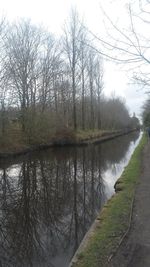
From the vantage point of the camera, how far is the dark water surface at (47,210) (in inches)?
271

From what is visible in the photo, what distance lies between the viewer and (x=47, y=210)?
1003 centimetres

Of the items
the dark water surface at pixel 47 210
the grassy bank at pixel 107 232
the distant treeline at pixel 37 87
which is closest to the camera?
the grassy bank at pixel 107 232

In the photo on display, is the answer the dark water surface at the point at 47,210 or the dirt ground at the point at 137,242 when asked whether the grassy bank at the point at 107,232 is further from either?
the dark water surface at the point at 47,210

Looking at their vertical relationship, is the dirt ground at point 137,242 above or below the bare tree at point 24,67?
below

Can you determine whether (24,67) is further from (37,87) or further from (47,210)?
(47,210)

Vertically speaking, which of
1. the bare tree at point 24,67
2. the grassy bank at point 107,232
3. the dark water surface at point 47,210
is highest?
the bare tree at point 24,67

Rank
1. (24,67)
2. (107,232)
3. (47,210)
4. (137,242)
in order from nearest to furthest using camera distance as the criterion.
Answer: (137,242) → (107,232) → (47,210) → (24,67)

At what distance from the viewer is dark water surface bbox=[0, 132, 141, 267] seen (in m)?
6.87

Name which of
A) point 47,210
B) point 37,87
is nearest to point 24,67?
point 37,87

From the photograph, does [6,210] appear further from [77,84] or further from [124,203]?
[77,84]

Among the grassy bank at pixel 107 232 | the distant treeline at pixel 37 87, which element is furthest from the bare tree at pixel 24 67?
the grassy bank at pixel 107 232

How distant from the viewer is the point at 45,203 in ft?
35.5

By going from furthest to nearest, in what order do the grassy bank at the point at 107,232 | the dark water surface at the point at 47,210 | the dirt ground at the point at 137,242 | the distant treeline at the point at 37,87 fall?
the distant treeline at the point at 37,87
the dark water surface at the point at 47,210
the grassy bank at the point at 107,232
the dirt ground at the point at 137,242

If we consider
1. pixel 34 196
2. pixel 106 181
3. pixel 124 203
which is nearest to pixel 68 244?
pixel 124 203
